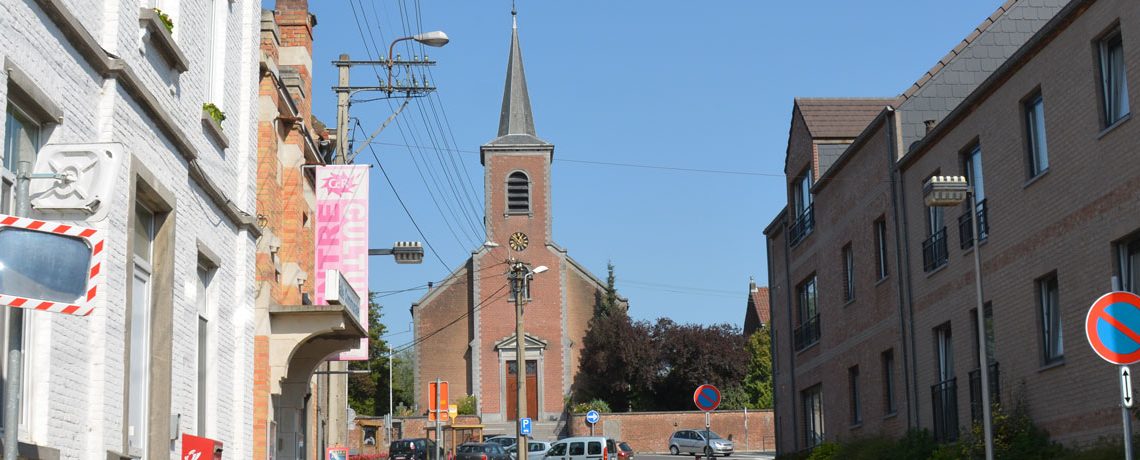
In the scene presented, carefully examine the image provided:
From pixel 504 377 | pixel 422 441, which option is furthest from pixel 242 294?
pixel 504 377

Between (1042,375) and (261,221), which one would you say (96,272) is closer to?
(261,221)

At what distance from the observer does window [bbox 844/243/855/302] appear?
3122cm

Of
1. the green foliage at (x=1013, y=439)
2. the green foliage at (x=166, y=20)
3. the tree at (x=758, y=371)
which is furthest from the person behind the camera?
the tree at (x=758, y=371)

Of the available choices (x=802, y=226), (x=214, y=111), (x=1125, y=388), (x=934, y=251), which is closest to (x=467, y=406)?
(x=802, y=226)

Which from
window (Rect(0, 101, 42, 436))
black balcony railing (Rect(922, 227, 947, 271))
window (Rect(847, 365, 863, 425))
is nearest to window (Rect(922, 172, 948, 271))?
black balcony railing (Rect(922, 227, 947, 271))

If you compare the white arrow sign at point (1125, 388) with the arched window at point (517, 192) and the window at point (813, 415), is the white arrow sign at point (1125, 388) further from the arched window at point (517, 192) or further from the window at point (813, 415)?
the arched window at point (517, 192)

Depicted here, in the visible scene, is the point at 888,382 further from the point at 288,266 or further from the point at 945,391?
the point at 288,266

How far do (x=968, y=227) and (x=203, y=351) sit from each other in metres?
13.7

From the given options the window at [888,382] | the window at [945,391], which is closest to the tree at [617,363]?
the window at [888,382]

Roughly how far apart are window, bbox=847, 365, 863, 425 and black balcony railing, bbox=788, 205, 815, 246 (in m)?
4.45

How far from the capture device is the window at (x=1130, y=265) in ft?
57.9

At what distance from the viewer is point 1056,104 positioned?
19484mm

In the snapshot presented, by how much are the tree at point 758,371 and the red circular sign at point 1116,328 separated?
6650 centimetres

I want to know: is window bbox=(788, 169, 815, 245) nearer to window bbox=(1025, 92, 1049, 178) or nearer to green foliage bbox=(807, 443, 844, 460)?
green foliage bbox=(807, 443, 844, 460)
